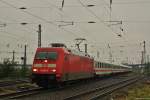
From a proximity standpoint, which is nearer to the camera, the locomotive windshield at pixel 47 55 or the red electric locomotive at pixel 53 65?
the red electric locomotive at pixel 53 65

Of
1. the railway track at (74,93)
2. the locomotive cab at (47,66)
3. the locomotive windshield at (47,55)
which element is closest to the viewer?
the railway track at (74,93)

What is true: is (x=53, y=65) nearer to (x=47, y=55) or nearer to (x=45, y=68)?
(x=45, y=68)

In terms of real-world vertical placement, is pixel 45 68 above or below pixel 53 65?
below

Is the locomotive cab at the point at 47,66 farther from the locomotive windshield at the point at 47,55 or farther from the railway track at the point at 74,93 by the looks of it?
the railway track at the point at 74,93

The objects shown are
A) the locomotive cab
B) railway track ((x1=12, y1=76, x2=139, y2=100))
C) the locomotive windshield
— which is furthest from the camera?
the locomotive windshield

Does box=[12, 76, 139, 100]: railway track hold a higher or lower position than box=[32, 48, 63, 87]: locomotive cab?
lower

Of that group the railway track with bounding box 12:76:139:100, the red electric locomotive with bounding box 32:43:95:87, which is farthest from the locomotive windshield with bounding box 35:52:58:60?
the railway track with bounding box 12:76:139:100

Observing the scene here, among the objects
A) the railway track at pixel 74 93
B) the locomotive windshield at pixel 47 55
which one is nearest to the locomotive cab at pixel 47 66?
the locomotive windshield at pixel 47 55

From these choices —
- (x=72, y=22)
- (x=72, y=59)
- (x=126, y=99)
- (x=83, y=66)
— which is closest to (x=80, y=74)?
(x=83, y=66)

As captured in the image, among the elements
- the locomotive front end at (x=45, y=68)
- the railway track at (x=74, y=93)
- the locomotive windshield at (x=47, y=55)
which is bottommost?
the railway track at (x=74, y=93)

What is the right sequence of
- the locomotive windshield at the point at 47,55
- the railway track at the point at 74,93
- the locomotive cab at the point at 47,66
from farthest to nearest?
1. the locomotive windshield at the point at 47,55
2. the locomotive cab at the point at 47,66
3. the railway track at the point at 74,93

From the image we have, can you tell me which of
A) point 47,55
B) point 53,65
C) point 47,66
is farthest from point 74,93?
point 47,55

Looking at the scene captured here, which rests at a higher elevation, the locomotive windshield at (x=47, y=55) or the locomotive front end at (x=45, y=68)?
the locomotive windshield at (x=47, y=55)

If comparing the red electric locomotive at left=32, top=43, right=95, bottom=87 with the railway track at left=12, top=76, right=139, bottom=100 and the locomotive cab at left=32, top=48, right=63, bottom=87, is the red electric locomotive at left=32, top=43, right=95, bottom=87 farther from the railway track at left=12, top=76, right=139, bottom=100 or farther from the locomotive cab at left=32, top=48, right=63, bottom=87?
the railway track at left=12, top=76, right=139, bottom=100
